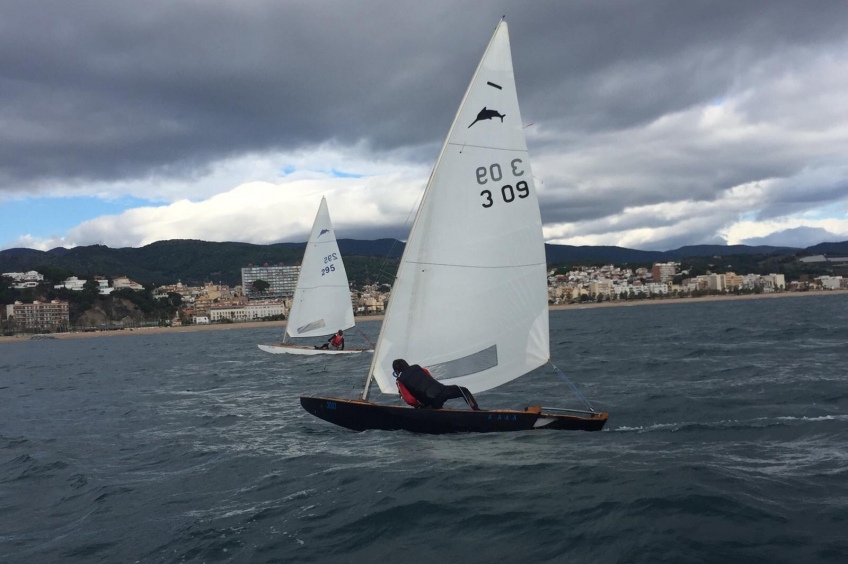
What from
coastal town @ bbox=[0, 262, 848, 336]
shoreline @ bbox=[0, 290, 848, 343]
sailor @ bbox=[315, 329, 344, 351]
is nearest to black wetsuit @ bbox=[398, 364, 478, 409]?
sailor @ bbox=[315, 329, 344, 351]

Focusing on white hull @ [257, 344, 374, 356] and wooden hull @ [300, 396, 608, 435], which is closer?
wooden hull @ [300, 396, 608, 435]

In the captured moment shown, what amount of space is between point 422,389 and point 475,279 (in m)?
2.16

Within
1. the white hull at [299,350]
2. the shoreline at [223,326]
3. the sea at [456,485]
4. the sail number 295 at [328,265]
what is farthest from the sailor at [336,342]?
the shoreline at [223,326]

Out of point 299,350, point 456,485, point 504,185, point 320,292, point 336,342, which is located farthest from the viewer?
point 320,292

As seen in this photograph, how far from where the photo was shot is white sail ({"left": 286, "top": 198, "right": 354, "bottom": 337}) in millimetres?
34375

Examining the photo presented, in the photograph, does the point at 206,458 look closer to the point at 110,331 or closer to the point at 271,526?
the point at 271,526

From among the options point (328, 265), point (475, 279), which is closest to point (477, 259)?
point (475, 279)

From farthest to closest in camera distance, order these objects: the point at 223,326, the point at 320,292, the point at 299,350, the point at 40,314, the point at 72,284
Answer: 1. the point at 72,284
2. the point at 223,326
3. the point at 40,314
4. the point at 320,292
5. the point at 299,350

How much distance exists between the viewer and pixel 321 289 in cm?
3478

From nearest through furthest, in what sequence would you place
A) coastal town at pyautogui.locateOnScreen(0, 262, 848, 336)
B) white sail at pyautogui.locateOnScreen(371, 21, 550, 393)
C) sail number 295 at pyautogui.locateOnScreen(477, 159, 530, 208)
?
white sail at pyautogui.locateOnScreen(371, 21, 550, 393)
sail number 295 at pyautogui.locateOnScreen(477, 159, 530, 208)
coastal town at pyautogui.locateOnScreen(0, 262, 848, 336)

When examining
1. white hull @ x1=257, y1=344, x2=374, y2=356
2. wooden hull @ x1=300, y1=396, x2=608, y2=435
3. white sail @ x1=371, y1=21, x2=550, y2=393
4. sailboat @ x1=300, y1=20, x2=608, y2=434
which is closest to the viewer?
wooden hull @ x1=300, y1=396, x2=608, y2=435

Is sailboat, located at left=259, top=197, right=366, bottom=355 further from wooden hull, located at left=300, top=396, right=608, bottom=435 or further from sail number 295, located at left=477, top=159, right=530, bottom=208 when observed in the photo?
sail number 295, located at left=477, top=159, right=530, bottom=208

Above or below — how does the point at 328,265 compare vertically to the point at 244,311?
above

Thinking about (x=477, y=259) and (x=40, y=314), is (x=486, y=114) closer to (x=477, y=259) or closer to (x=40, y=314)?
(x=477, y=259)
